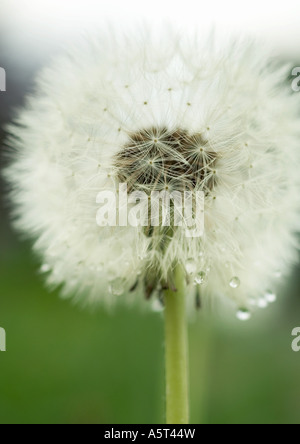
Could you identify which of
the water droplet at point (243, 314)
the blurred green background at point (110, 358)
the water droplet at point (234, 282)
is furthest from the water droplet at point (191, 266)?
the blurred green background at point (110, 358)

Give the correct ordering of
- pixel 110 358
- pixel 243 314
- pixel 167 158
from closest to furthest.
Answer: pixel 167 158 → pixel 243 314 → pixel 110 358

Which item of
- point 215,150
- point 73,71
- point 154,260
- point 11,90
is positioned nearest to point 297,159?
point 215,150

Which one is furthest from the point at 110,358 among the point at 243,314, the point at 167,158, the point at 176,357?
the point at 167,158

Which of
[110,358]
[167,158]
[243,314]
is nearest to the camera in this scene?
[167,158]

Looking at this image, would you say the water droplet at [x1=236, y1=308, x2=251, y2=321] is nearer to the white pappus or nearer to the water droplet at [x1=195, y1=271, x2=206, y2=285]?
the white pappus

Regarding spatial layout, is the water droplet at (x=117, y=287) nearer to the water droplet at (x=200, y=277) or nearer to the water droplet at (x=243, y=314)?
the water droplet at (x=200, y=277)

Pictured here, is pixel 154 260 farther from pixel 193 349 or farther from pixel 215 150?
pixel 193 349

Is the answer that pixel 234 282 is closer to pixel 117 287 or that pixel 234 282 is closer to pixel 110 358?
pixel 117 287

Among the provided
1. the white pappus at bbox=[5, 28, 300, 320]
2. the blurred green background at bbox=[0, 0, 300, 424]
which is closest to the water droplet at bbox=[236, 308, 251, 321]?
the white pappus at bbox=[5, 28, 300, 320]
